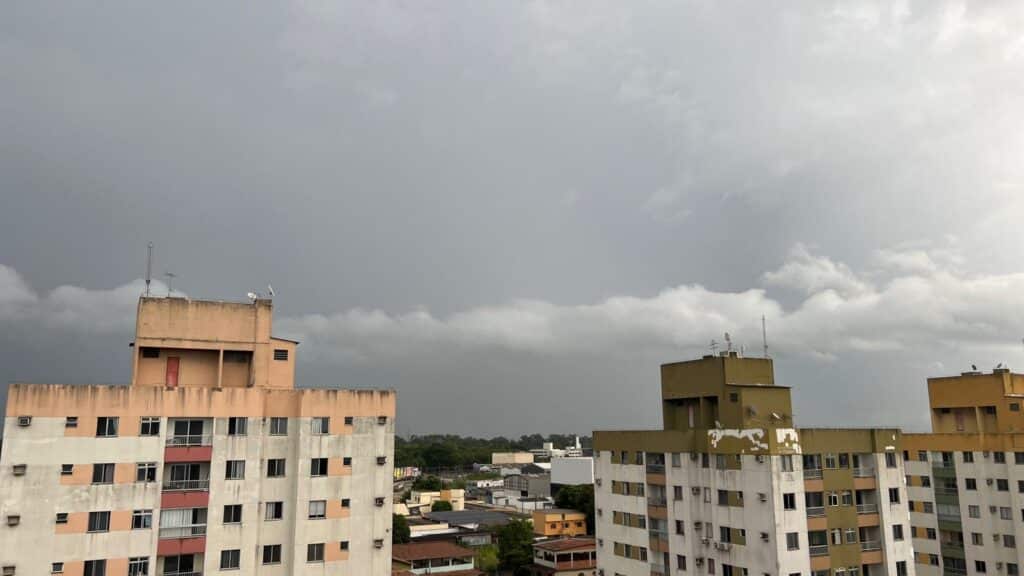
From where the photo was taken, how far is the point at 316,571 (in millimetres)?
39438

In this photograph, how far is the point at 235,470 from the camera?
38875 millimetres

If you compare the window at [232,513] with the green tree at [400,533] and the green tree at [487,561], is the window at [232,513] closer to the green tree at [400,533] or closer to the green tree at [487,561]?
the green tree at [487,561]

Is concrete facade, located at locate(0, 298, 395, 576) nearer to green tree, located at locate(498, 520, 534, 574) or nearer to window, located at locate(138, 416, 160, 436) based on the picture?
window, located at locate(138, 416, 160, 436)

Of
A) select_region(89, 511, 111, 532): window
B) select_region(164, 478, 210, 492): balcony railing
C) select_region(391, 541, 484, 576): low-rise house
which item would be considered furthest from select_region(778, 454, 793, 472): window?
select_region(391, 541, 484, 576): low-rise house

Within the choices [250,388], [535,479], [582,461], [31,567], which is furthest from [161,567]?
[535,479]

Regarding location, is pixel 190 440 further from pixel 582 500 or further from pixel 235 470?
pixel 582 500

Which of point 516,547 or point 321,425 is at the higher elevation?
point 321,425

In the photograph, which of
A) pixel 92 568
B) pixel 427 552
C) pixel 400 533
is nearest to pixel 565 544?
pixel 427 552

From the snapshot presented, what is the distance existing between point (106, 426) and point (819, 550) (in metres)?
44.3

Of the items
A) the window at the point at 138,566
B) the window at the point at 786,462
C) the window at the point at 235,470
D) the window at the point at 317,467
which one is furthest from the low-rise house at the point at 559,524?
the window at the point at 138,566

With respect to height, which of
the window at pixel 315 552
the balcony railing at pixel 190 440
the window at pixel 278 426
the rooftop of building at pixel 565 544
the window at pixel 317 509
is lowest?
the rooftop of building at pixel 565 544

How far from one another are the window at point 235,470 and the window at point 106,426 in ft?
19.6

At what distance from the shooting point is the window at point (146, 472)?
1446 inches

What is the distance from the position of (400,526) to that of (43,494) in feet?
225
